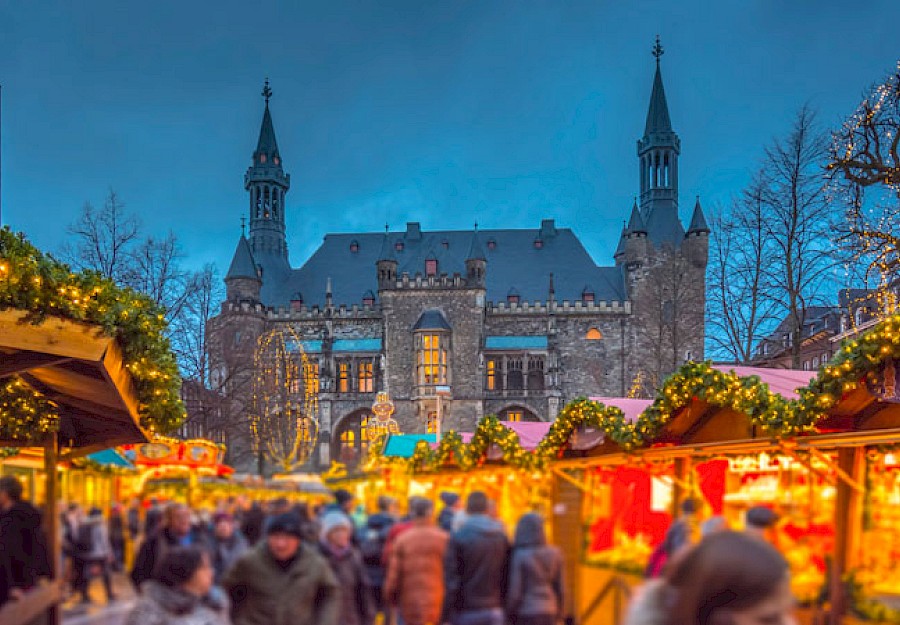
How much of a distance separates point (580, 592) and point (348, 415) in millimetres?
40544

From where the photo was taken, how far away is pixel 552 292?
49.8 metres

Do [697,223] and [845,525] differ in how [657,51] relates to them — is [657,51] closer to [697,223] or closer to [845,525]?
[697,223]

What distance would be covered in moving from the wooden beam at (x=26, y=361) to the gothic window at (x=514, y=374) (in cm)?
4224

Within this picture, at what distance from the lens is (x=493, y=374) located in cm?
4831

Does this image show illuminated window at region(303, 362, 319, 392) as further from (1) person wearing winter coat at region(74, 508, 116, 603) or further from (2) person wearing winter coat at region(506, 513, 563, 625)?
(2) person wearing winter coat at region(506, 513, 563, 625)

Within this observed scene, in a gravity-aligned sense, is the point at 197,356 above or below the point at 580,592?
above

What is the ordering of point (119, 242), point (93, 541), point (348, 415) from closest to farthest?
point (93, 541) → point (119, 242) → point (348, 415)

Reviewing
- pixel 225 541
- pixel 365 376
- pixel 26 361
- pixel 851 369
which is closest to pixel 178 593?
pixel 26 361

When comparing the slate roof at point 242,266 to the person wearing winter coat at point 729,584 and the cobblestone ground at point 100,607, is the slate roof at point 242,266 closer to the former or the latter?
the cobblestone ground at point 100,607

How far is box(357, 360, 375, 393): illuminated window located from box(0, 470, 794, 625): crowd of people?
39818 mm

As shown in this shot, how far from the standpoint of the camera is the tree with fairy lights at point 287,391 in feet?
124

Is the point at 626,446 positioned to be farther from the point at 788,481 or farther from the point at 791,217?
the point at 791,217

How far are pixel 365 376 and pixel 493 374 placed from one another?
21.2 feet

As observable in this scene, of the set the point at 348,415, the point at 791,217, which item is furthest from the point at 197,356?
the point at 348,415
